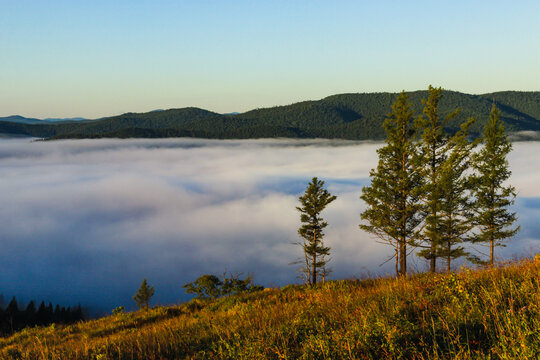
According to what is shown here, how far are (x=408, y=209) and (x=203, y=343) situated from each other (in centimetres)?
2800

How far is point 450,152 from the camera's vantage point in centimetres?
3116

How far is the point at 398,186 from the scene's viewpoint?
3033 cm

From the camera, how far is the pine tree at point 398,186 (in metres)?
30.5

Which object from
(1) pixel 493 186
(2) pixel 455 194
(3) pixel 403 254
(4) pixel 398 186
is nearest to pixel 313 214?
(3) pixel 403 254

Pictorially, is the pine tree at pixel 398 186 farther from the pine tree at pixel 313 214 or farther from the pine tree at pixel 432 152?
the pine tree at pixel 313 214

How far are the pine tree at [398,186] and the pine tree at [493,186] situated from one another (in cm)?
797

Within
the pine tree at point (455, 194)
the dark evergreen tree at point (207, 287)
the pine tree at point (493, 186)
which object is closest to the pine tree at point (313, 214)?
the pine tree at point (455, 194)

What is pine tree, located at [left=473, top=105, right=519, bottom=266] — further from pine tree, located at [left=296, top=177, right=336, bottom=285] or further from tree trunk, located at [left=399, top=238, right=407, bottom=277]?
pine tree, located at [left=296, top=177, right=336, bottom=285]

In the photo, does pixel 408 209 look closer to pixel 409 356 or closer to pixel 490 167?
pixel 490 167

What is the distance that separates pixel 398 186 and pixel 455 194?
7824 mm

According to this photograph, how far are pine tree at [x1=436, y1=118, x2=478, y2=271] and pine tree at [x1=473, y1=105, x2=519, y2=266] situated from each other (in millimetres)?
1035

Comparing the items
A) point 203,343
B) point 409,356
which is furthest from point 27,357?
point 409,356

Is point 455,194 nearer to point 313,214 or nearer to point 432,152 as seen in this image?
point 432,152

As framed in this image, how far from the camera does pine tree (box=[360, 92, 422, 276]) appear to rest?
1203 inches
